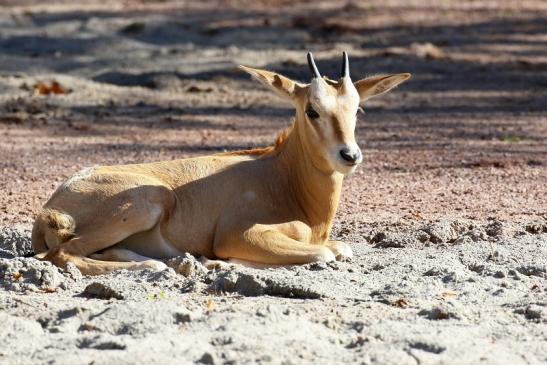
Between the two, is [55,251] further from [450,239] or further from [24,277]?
[450,239]

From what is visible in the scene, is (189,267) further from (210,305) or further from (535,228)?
(535,228)

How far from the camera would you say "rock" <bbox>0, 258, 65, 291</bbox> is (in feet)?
25.6

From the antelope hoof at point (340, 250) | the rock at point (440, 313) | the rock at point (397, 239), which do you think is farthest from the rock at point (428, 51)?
the rock at point (440, 313)

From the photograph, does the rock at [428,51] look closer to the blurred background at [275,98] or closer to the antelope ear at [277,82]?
the blurred background at [275,98]

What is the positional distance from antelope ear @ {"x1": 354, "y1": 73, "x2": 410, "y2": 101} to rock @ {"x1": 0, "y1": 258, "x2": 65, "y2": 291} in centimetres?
233

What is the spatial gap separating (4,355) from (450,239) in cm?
381

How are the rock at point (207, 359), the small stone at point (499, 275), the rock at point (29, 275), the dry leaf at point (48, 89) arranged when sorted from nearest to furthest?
the rock at point (207, 359) < the rock at point (29, 275) < the small stone at point (499, 275) < the dry leaf at point (48, 89)

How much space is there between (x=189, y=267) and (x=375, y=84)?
1782 mm

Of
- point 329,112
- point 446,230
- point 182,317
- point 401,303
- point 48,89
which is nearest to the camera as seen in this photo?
point 182,317

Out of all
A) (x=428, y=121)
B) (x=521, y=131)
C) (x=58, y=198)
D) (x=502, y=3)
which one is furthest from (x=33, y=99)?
(x=502, y=3)

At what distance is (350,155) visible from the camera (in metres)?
8.06

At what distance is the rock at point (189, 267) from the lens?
808 centimetres

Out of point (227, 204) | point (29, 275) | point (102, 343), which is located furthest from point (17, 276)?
point (102, 343)

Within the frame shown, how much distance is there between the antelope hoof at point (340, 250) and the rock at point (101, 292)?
1624 millimetres
